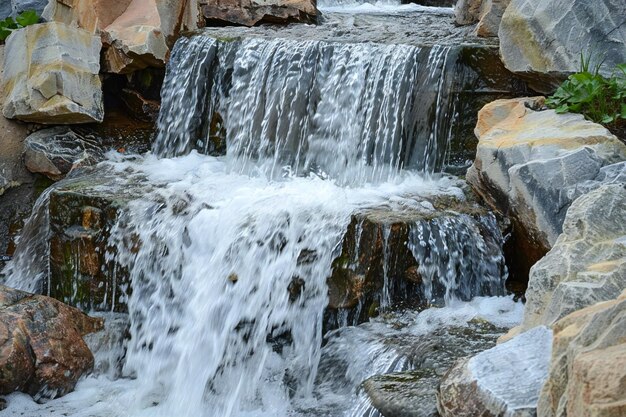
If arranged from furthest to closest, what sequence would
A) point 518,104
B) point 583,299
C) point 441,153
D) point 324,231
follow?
point 441,153
point 518,104
point 324,231
point 583,299

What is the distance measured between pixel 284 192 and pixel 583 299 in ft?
10.4

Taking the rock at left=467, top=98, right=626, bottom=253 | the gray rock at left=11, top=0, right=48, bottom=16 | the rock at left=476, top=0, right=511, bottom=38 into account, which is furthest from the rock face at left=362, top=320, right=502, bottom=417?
the gray rock at left=11, top=0, right=48, bottom=16

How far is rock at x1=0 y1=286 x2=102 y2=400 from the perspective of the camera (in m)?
5.14

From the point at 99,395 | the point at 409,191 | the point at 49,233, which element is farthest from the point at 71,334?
the point at 409,191

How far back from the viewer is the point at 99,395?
209 inches

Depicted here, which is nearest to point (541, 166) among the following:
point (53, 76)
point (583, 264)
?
point (583, 264)

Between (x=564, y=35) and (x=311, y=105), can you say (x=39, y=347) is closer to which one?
(x=311, y=105)

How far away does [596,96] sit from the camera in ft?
18.3

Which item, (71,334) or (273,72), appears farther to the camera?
(273,72)

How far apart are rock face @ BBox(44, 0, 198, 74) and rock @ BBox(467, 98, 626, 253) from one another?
321cm

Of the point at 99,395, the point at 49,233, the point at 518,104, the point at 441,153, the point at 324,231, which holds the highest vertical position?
the point at 518,104

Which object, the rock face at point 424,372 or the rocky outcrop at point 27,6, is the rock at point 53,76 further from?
the rock face at point 424,372

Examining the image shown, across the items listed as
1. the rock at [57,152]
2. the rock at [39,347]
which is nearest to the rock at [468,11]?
the rock at [57,152]

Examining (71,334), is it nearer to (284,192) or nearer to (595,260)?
(284,192)
